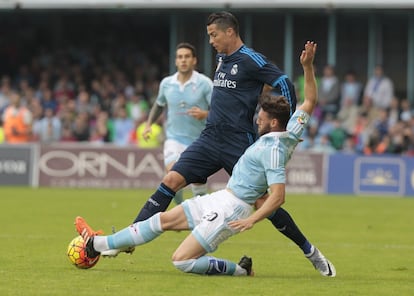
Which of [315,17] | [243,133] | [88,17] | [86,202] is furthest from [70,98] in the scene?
[243,133]

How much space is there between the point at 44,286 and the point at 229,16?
11.1 feet

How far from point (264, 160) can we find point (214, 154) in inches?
59.6

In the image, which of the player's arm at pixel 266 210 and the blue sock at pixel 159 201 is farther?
the blue sock at pixel 159 201

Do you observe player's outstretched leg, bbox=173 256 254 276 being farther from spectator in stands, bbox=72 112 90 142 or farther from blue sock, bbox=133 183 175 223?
spectator in stands, bbox=72 112 90 142

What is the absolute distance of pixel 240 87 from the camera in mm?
11148

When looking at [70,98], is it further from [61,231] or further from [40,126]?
[61,231]

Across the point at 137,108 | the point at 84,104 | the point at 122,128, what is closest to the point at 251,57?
the point at 122,128

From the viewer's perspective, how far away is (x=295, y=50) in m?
32.0

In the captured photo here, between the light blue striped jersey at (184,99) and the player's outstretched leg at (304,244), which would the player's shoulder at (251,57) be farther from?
the light blue striped jersey at (184,99)

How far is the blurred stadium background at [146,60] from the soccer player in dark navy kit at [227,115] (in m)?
13.9

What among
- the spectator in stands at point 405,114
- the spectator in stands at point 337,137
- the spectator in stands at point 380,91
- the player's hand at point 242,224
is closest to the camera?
the player's hand at point 242,224

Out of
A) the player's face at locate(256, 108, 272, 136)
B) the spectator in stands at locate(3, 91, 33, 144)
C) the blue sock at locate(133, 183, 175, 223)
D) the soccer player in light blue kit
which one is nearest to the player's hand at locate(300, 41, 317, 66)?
the soccer player in light blue kit

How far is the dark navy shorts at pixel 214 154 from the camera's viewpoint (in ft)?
36.3

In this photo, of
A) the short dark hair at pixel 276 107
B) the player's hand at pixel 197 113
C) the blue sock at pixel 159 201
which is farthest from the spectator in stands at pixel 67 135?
the short dark hair at pixel 276 107
